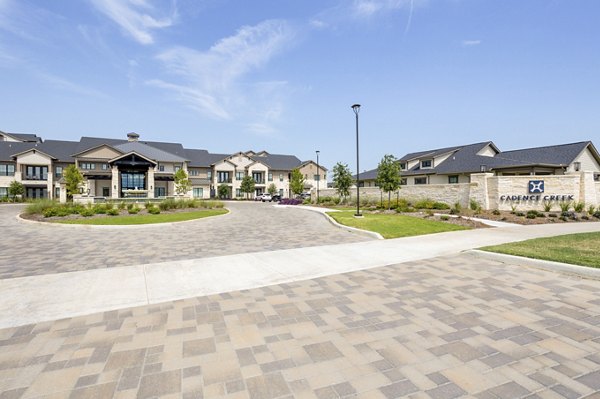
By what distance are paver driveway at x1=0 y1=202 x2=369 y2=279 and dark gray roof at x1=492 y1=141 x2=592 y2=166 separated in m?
33.9

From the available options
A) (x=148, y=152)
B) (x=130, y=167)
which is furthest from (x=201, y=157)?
(x=130, y=167)

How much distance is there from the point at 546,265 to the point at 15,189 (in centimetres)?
6313

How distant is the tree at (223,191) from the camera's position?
194 ft

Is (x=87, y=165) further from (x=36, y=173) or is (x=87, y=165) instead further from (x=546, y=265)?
(x=546, y=265)

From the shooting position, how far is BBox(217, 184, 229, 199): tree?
59250mm

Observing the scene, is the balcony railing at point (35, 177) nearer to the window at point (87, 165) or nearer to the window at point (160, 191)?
the window at point (87, 165)

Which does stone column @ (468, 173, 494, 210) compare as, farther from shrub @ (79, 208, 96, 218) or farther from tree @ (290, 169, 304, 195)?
tree @ (290, 169, 304, 195)

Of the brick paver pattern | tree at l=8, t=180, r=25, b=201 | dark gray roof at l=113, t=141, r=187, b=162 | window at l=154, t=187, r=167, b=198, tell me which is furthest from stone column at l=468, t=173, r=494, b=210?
tree at l=8, t=180, r=25, b=201

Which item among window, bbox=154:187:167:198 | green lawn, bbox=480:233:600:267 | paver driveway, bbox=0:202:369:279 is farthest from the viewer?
window, bbox=154:187:167:198

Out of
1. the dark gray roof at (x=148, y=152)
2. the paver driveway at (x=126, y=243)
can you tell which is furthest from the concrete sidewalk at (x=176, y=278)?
the dark gray roof at (x=148, y=152)

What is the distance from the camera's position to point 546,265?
770cm

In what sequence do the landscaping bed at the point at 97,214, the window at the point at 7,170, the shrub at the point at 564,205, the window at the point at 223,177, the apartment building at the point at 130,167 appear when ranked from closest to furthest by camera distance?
the landscaping bed at the point at 97,214, the shrub at the point at 564,205, the apartment building at the point at 130,167, the window at the point at 7,170, the window at the point at 223,177

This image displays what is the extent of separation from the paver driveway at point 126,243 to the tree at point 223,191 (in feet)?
140

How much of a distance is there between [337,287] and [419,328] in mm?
2116
